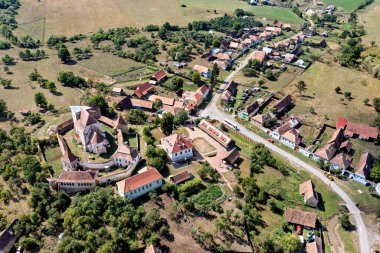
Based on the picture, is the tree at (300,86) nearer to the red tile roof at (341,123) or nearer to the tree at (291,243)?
the red tile roof at (341,123)

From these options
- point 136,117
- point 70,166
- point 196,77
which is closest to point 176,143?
point 136,117

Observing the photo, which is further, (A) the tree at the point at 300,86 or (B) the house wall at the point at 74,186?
(A) the tree at the point at 300,86

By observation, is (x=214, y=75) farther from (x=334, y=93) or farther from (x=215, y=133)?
(x=334, y=93)

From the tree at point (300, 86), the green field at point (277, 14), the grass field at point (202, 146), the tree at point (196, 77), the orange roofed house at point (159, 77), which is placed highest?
the green field at point (277, 14)

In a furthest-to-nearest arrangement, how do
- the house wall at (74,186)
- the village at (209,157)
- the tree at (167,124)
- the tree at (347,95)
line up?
1. the tree at (347,95)
2. the tree at (167,124)
3. the house wall at (74,186)
4. the village at (209,157)

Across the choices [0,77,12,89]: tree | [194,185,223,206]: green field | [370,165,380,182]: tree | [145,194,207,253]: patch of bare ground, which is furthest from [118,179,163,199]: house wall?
[0,77,12,89]: tree

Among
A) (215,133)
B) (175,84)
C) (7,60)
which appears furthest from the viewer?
(7,60)

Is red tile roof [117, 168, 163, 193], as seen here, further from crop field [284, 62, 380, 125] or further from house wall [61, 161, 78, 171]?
crop field [284, 62, 380, 125]

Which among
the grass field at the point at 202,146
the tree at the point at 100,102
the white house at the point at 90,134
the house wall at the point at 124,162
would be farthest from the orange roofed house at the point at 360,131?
the tree at the point at 100,102
